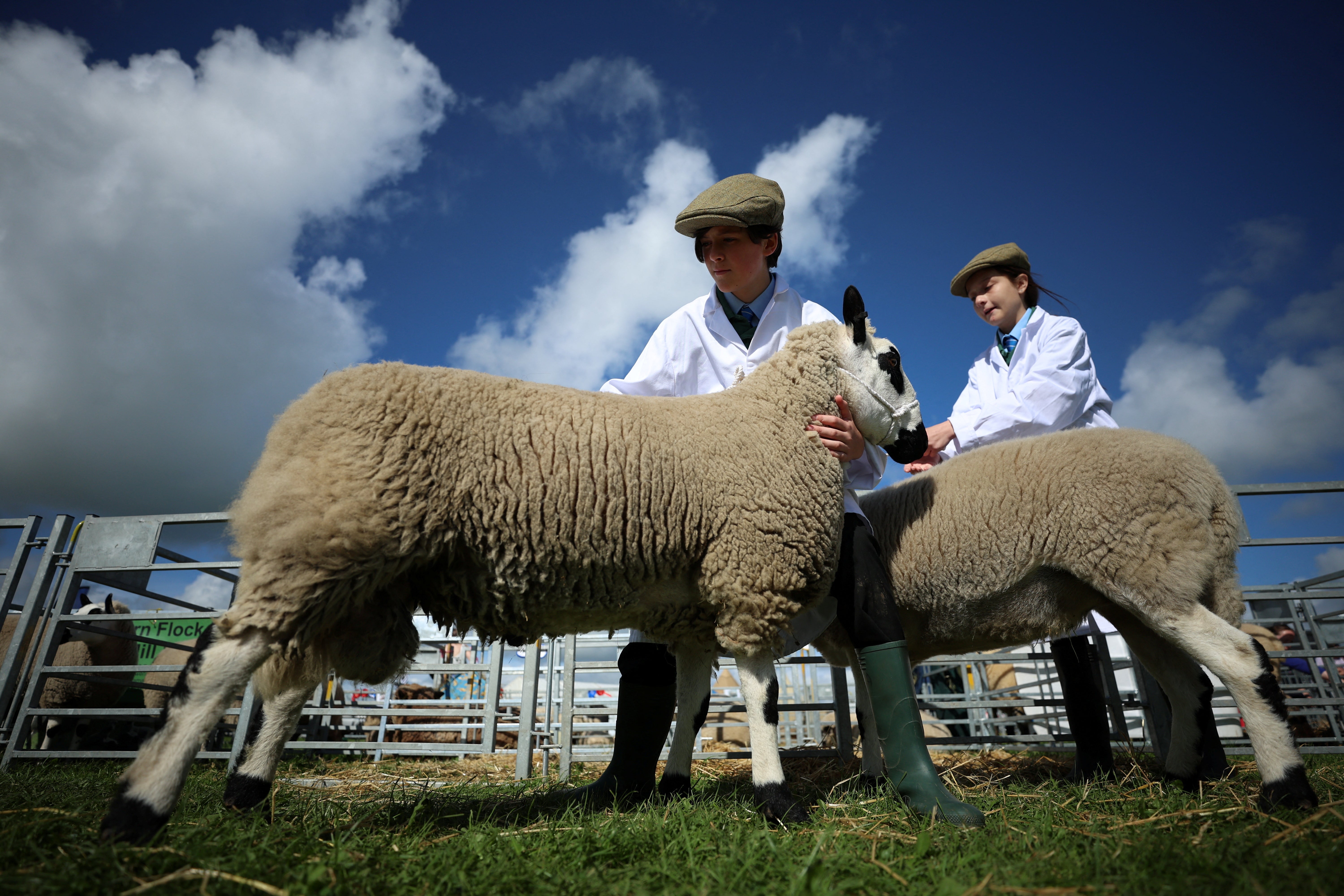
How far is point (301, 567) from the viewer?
2031mm

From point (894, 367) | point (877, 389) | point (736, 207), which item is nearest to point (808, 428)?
point (877, 389)

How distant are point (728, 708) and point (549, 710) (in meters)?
4.24

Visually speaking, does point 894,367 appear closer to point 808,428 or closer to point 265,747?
point 808,428

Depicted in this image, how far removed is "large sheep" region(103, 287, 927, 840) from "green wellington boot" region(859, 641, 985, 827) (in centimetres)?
38

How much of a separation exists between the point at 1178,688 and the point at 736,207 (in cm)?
317

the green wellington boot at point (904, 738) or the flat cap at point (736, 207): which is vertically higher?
the flat cap at point (736, 207)

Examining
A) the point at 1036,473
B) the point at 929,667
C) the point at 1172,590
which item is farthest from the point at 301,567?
the point at 929,667

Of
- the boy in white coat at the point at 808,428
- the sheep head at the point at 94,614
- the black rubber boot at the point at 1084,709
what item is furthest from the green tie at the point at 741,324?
the sheep head at the point at 94,614

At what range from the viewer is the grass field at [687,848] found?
158cm

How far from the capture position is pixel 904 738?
2598mm

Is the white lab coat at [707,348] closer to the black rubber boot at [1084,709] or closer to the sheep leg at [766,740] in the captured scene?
the sheep leg at [766,740]

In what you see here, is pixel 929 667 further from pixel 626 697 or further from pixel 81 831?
pixel 81 831

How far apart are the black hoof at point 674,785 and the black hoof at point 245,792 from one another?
1.52 meters

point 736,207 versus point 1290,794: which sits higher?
point 736,207
